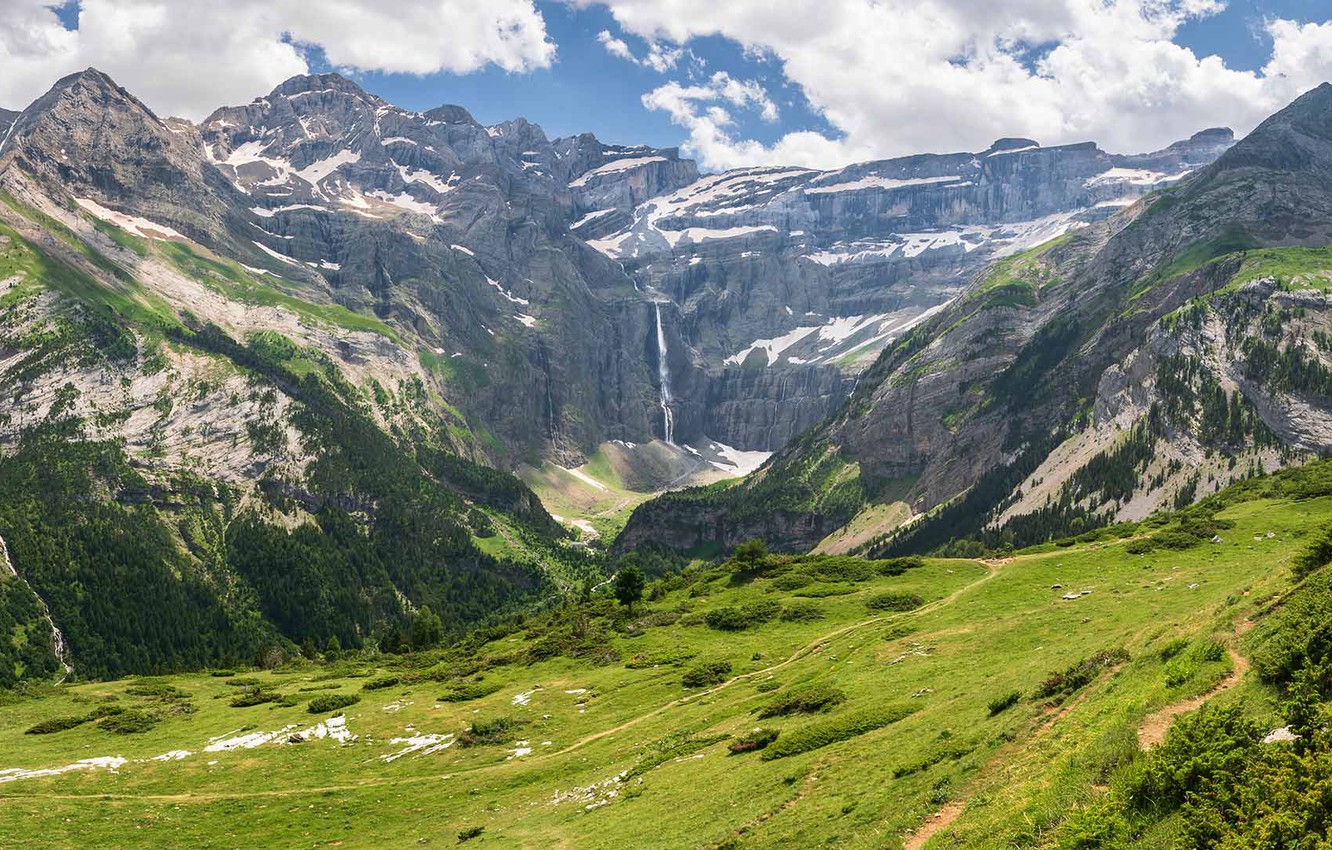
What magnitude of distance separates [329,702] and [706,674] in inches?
1303

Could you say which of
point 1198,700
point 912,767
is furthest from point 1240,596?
point 912,767

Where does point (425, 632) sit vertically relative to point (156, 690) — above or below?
below

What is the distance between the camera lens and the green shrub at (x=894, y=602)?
259ft

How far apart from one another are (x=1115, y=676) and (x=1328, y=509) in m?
68.8

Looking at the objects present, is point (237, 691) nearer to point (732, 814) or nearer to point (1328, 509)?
point (732, 814)

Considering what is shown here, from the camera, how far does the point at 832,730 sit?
4081cm

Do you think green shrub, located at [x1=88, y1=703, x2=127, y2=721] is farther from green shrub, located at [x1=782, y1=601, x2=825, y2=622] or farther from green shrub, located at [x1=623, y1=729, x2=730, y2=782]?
green shrub, located at [x1=782, y1=601, x2=825, y2=622]

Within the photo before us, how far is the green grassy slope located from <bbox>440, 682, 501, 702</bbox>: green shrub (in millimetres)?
361

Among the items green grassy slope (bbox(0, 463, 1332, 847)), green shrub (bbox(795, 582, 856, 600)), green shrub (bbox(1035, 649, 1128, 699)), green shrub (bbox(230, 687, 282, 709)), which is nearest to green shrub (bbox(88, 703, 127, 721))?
green grassy slope (bbox(0, 463, 1332, 847))

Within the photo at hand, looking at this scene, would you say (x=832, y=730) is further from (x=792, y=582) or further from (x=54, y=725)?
(x=54, y=725)

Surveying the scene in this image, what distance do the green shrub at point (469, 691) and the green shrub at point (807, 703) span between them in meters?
31.2

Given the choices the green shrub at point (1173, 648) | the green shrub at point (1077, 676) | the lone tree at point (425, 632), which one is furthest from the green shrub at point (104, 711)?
the green shrub at point (1173, 648)

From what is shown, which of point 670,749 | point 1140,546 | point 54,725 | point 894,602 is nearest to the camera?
point 670,749

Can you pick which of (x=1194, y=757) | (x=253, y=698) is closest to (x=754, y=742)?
(x=1194, y=757)
